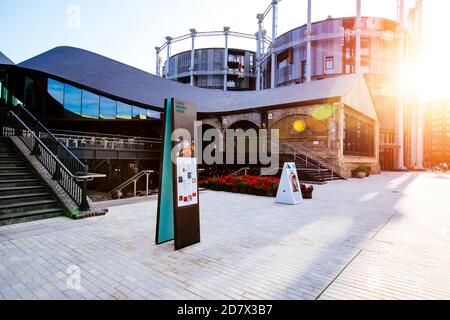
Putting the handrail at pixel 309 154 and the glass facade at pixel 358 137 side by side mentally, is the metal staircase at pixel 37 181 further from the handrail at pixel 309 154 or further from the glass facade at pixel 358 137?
the glass facade at pixel 358 137


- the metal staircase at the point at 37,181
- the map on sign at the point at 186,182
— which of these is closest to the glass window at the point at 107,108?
the metal staircase at the point at 37,181

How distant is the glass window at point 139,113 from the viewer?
2759cm

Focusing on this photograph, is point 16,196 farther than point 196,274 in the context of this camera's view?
Yes

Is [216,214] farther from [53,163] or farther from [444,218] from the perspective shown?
[444,218]

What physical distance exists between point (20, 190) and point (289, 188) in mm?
9038

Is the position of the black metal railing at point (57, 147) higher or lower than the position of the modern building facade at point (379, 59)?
lower

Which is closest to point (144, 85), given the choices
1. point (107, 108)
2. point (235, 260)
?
point (107, 108)

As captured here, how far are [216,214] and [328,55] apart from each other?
45258 millimetres

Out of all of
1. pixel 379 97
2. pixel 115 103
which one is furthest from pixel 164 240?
pixel 379 97

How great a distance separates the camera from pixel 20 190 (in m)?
7.48

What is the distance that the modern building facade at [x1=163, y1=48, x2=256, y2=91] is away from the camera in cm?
6247

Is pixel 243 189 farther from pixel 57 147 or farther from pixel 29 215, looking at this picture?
pixel 29 215

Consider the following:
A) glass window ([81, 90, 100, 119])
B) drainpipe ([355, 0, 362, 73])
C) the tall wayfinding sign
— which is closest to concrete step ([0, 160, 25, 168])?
the tall wayfinding sign

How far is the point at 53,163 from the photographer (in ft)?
29.9
